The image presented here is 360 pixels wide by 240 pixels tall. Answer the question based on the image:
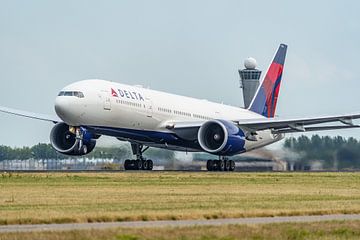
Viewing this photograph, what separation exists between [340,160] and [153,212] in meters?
43.6

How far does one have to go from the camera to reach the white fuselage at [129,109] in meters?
60.8

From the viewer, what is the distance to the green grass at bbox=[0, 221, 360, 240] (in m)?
22.0

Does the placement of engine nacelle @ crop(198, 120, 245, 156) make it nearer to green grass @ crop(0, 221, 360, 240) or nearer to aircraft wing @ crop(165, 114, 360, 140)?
aircraft wing @ crop(165, 114, 360, 140)

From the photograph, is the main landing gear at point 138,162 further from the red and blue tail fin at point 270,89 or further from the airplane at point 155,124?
the red and blue tail fin at point 270,89

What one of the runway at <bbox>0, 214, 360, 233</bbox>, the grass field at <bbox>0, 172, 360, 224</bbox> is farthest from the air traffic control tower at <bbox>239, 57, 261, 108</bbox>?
the runway at <bbox>0, 214, 360, 233</bbox>

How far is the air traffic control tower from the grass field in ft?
218

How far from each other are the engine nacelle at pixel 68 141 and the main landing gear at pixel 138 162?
267 cm

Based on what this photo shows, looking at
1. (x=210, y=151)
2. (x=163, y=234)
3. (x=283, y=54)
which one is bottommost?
(x=163, y=234)

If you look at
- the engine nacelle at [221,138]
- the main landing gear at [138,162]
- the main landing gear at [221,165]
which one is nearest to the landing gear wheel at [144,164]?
the main landing gear at [138,162]

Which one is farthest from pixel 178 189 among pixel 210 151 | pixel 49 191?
pixel 210 151

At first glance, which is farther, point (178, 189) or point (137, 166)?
point (137, 166)

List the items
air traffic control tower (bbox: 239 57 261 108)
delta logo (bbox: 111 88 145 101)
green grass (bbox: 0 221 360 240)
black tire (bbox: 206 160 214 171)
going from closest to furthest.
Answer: green grass (bbox: 0 221 360 240) → delta logo (bbox: 111 88 145 101) → black tire (bbox: 206 160 214 171) → air traffic control tower (bbox: 239 57 261 108)

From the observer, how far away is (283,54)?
84.7 m

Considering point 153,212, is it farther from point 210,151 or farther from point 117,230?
point 210,151
